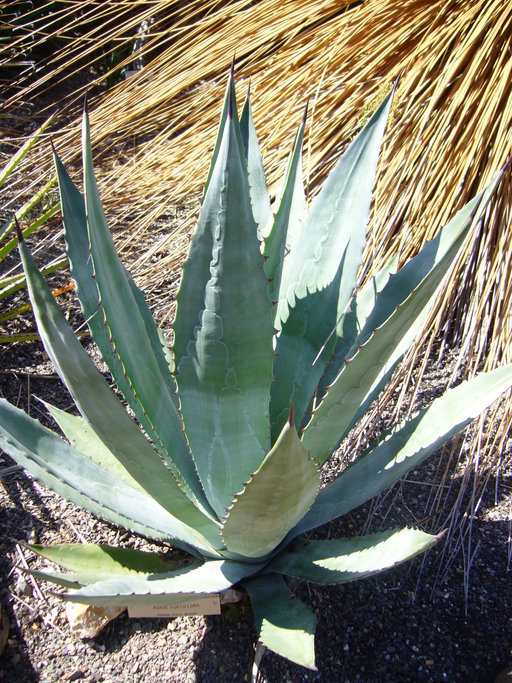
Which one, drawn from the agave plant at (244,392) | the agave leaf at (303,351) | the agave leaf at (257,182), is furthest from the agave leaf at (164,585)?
the agave leaf at (257,182)

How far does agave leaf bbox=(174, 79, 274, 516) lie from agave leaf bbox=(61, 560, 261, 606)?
102 mm

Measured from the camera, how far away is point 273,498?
0.76 metres

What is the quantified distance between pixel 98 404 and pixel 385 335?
0.39 m

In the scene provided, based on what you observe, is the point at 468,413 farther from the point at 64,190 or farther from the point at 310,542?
the point at 64,190

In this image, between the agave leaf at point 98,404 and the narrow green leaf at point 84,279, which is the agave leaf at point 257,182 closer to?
A: the narrow green leaf at point 84,279

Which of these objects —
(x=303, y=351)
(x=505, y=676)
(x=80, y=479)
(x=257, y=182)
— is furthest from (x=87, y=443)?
(x=505, y=676)

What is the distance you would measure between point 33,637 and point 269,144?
4.39 ft

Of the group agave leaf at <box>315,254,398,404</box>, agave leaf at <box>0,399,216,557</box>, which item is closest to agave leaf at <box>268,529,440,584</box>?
agave leaf at <box>0,399,216,557</box>

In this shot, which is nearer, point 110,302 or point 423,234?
point 110,302

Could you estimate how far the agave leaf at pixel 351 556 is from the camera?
0.77m

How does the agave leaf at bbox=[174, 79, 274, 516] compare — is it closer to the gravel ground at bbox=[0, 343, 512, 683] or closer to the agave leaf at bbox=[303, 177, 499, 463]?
the agave leaf at bbox=[303, 177, 499, 463]

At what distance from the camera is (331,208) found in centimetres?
104

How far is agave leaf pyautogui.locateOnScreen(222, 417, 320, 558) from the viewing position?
2.25 ft

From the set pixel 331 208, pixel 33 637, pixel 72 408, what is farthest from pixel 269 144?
pixel 33 637
